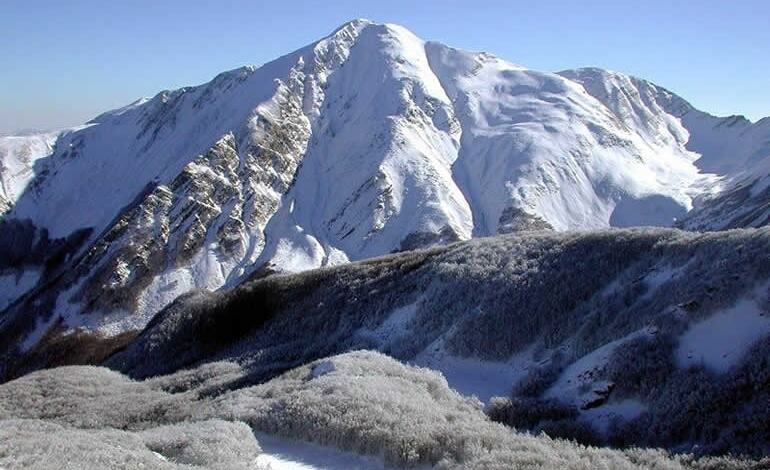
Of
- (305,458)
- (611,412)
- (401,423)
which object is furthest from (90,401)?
(611,412)

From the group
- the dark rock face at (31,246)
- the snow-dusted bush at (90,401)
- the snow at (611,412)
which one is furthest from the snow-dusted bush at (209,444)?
the dark rock face at (31,246)

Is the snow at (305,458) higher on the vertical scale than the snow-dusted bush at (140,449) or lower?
lower

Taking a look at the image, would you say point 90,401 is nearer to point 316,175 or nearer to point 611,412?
point 611,412

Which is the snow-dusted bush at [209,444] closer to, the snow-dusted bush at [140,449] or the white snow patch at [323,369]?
the snow-dusted bush at [140,449]

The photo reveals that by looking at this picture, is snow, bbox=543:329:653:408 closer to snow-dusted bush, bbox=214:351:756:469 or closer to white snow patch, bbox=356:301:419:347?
snow-dusted bush, bbox=214:351:756:469

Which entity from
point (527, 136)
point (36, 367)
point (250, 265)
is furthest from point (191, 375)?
point (527, 136)

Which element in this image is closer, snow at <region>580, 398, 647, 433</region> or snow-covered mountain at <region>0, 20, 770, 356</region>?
snow at <region>580, 398, 647, 433</region>

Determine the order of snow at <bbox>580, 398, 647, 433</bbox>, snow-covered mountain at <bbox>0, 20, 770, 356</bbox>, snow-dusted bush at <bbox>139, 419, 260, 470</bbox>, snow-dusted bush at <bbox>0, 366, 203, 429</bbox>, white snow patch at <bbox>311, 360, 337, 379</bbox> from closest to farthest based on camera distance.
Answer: snow-dusted bush at <bbox>139, 419, 260, 470</bbox>
snow at <bbox>580, 398, 647, 433</bbox>
white snow patch at <bbox>311, 360, 337, 379</bbox>
snow-dusted bush at <bbox>0, 366, 203, 429</bbox>
snow-covered mountain at <bbox>0, 20, 770, 356</bbox>

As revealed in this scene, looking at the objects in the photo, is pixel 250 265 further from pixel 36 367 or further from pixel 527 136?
pixel 527 136

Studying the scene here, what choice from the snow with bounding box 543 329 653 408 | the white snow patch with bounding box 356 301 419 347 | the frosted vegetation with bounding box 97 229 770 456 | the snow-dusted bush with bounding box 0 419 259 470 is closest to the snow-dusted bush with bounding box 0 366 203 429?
the frosted vegetation with bounding box 97 229 770 456
